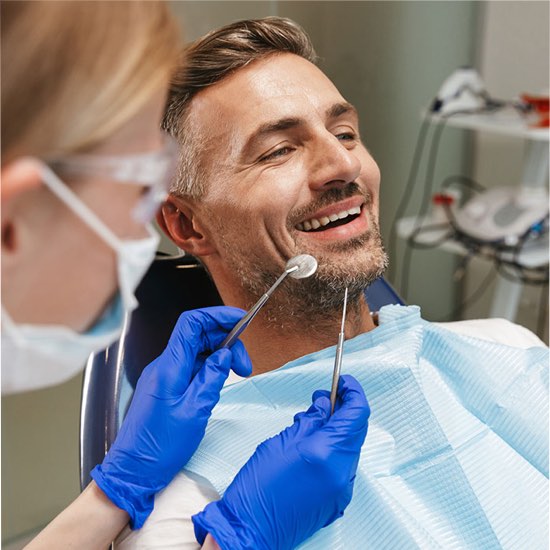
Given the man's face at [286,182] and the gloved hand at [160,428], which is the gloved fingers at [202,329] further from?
the man's face at [286,182]

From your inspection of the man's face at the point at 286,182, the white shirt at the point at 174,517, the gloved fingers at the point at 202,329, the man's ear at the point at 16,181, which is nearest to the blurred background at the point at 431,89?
the man's face at the point at 286,182

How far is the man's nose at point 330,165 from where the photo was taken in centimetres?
132

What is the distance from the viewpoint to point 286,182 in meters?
1.35

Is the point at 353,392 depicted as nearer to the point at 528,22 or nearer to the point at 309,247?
the point at 309,247

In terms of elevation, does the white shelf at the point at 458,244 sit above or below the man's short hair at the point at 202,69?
below

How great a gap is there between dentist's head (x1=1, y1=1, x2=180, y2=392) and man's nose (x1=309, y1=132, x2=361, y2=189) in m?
0.65

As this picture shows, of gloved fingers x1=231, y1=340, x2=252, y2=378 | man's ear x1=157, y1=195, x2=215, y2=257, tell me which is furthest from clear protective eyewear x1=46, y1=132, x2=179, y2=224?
man's ear x1=157, y1=195, x2=215, y2=257

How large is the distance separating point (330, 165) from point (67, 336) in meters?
Answer: 0.75

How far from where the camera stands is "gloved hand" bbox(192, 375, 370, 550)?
3.24 ft

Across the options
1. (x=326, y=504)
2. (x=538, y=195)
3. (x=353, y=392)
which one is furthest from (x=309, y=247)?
(x=538, y=195)

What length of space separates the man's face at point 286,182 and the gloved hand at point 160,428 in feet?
0.83

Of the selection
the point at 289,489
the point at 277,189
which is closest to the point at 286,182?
the point at 277,189

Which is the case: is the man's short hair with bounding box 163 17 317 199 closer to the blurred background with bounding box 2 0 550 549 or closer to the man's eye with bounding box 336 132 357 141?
the man's eye with bounding box 336 132 357 141

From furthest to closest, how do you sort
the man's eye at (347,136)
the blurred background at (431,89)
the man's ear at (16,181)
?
the blurred background at (431,89) → the man's eye at (347,136) → the man's ear at (16,181)
